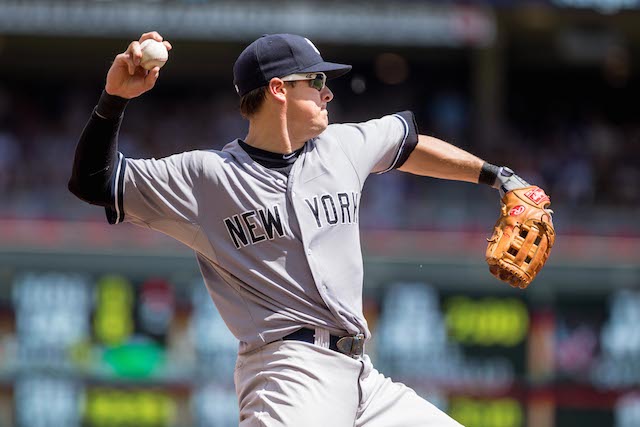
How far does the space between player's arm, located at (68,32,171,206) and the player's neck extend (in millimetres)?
349

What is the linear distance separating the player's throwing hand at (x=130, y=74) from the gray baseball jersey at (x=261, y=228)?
8.9 inches

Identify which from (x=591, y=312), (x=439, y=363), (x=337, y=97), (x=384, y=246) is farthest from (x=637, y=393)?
(x=337, y=97)

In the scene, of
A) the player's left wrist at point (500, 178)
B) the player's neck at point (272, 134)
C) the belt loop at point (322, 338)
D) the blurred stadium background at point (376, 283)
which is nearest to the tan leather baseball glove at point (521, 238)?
the player's left wrist at point (500, 178)

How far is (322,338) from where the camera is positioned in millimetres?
3432

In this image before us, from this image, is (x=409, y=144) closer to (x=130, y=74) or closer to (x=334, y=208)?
(x=334, y=208)

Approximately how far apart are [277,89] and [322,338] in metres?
0.71

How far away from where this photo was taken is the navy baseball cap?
139 inches

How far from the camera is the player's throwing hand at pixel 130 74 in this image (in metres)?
3.27

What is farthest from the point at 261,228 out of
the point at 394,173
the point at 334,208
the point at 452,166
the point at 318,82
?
the point at 394,173

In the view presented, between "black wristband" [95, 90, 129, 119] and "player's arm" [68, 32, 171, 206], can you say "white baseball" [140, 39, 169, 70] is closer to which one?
"player's arm" [68, 32, 171, 206]

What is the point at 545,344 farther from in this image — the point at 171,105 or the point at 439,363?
the point at 171,105

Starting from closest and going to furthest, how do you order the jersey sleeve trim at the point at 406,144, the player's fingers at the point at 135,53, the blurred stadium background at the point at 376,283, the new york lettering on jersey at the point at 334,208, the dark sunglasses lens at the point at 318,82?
the player's fingers at the point at 135,53 → the new york lettering on jersey at the point at 334,208 → the dark sunglasses lens at the point at 318,82 → the jersey sleeve trim at the point at 406,144 → the blurred stadium background at the point at 376,283

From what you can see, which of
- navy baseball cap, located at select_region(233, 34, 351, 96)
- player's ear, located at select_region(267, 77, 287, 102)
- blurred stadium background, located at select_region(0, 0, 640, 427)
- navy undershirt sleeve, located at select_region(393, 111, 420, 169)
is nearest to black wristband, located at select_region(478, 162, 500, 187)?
navy undershirt sleeve, located at select_region(393, 111, 420, 169)

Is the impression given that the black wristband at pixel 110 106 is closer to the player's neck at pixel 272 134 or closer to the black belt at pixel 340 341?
the player's neck at pixel 272 134
